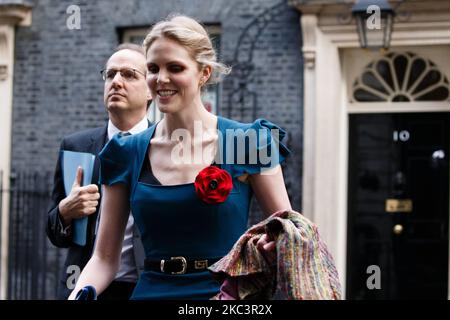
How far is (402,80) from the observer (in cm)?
1050

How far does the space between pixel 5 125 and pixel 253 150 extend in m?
8.29

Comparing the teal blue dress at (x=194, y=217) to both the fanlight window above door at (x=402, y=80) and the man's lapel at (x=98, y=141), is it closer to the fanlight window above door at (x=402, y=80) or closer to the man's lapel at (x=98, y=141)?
the man's lapel at (x=98, y=141)

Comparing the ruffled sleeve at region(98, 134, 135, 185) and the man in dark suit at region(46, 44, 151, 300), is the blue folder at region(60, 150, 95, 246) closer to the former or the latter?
the man in dark suit at region(46, 44, 151, 300)

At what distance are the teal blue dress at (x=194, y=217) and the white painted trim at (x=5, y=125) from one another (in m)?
7.97

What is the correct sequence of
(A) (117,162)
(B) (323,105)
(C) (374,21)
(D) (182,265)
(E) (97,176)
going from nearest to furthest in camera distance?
(D) (182,265) → (A) (117,162) → (E) (97,176) → (C) (374,21) → (B) (323,105)

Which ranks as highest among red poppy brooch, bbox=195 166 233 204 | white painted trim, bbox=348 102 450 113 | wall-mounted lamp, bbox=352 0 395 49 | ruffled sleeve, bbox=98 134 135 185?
wall-mounted lamp, bbox=352 0 395 49

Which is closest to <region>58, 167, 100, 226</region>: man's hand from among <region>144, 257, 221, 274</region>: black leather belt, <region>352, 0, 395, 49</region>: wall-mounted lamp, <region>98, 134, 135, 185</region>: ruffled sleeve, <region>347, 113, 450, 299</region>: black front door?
<region>98, 134, 135, 185</region>: ruffled sleeve

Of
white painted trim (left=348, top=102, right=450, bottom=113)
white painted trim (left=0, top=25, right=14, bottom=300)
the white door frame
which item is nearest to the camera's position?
the white door frame

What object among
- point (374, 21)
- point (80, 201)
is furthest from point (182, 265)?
point (374, 21)

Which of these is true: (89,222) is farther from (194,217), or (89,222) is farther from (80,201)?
(194,217)

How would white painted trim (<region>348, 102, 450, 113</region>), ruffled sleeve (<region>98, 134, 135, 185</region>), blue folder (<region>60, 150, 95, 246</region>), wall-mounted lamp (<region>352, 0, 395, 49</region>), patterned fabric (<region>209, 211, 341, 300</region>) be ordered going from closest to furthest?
patterned fabric (<region>209, 211, 341, 300</region>) < ruffled sleeve (<region>98, 134, 135, 185</region>) < blue folder (<region>60, 150, 95, 246</region>) < wall-mounted lamp (<region>352, 0, 395, 49</region>) < white painted trim (<region>348, 102, 450, 113</region>)

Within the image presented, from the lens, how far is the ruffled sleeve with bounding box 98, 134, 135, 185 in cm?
356
